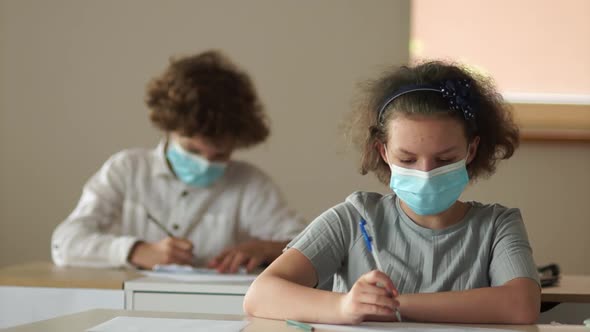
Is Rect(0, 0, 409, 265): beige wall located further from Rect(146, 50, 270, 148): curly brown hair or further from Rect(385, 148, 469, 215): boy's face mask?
Rect(385, 148, 469, 215): boy's face mask

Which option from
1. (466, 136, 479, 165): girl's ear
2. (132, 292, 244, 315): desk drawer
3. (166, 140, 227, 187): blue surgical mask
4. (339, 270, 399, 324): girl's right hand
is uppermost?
(466, 136, 479, 165): girl's ear

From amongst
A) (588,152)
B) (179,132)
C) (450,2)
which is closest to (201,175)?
(179,132)

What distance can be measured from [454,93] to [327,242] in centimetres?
36

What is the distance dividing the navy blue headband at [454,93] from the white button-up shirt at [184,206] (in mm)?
1171

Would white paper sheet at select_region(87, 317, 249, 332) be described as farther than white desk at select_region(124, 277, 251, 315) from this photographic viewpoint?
No

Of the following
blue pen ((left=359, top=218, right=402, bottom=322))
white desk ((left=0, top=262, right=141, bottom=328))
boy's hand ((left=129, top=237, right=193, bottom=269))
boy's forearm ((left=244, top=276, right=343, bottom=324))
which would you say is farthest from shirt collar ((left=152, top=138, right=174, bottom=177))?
boy's forearm ((left=244, top=276, right=343, bottom=324))

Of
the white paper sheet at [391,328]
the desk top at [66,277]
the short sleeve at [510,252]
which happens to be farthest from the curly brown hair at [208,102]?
the white paper sheet at [391,328]

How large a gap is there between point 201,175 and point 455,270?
1282 millimetres

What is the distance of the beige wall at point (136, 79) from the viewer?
365cm

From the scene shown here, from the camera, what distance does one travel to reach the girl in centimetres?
154

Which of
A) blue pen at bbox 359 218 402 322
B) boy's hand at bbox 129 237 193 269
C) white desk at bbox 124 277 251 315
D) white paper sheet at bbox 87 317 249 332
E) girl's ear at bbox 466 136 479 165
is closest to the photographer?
white paper sheet at bbox 87 317 249 332

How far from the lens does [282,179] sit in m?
3.66

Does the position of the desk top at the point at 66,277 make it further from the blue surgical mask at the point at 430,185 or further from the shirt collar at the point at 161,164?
the blue surgical mask at the point at 430,185

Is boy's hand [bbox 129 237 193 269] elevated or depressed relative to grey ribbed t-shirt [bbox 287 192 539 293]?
depressed
